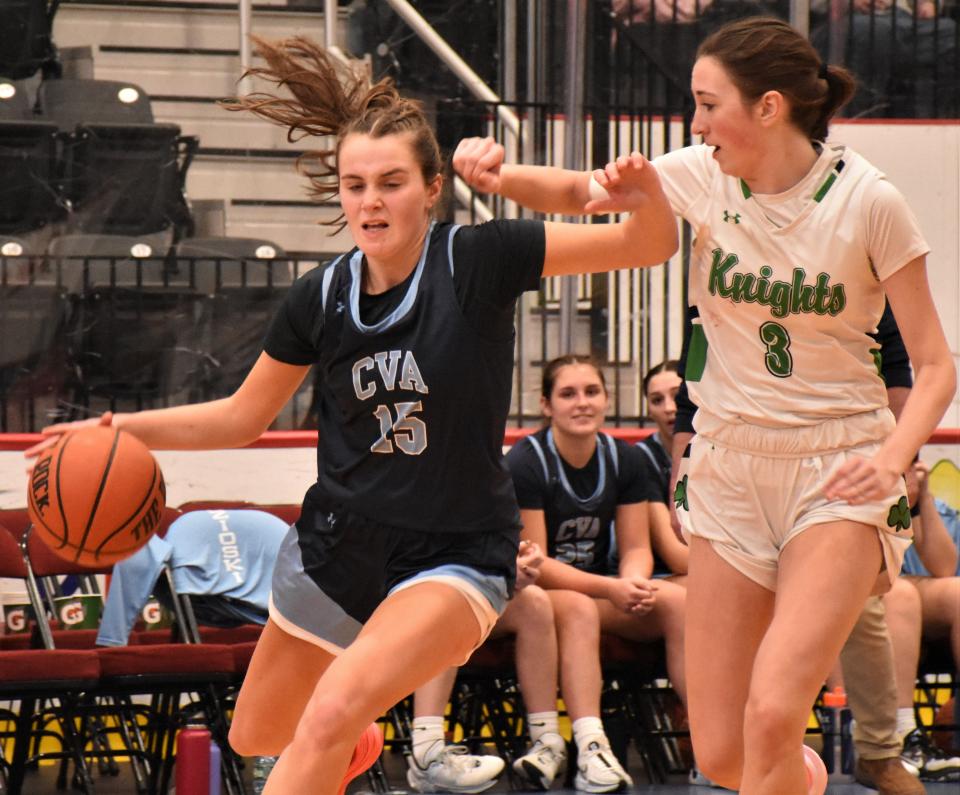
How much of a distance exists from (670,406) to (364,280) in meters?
3.03

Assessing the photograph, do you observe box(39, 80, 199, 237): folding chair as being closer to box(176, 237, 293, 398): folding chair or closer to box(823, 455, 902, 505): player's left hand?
box(176, 237, 293, 398): folding chair

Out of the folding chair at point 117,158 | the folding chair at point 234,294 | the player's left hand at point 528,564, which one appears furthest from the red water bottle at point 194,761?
the folding chair at point 117,158

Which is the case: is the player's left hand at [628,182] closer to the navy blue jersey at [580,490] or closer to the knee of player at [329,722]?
the knee of player at [329,722]

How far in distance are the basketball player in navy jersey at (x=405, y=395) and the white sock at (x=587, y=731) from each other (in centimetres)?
212

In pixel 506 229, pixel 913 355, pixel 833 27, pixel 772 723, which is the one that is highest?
pixel 833 27

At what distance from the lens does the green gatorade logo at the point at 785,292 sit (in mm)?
3102

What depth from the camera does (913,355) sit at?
3078mm

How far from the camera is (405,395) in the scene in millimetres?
3088

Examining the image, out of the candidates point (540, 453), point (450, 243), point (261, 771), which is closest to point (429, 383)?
point (450, 243)

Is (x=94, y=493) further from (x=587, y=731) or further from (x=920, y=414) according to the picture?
(x=587, y=731)

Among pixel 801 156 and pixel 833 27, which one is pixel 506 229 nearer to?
pixel 801 156

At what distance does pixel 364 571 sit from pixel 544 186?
912mm

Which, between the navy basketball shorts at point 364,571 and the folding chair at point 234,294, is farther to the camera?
the folding chair at point 234,294

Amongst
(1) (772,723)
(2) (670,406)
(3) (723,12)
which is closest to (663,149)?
→ (3) (723,12)
